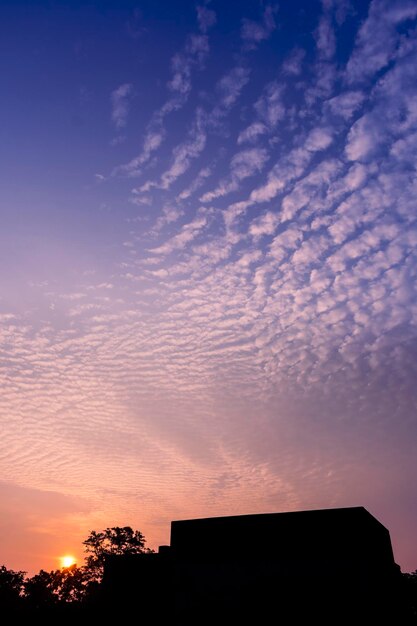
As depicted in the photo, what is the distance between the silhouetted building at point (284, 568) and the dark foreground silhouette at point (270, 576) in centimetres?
5

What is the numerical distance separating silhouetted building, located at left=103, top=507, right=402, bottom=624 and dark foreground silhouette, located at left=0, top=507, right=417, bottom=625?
0.17 feet

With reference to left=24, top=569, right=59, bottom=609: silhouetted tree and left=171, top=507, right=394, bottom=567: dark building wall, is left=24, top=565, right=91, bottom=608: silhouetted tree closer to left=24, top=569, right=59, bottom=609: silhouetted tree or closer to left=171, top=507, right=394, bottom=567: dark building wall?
left=24, top=569, right=59, bottom=609: silhouetted tree

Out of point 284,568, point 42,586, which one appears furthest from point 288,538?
point 42,586

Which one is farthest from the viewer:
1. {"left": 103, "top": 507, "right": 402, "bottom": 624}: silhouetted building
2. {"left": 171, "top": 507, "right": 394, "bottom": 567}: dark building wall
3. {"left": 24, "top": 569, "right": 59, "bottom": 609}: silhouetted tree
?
{"left": 24, "top": 569, "right": 59, "bottom": 609}: silhouetted tree

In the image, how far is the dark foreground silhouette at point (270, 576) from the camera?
25547mm

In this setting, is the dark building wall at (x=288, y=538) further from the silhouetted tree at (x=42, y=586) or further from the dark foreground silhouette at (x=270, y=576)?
the silhouetted tree at (x=42, y=586)

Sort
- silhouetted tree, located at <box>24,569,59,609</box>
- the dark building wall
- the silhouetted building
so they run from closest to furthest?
the silhouetted building → the dark building wall → silhouetted tree, located at <box>24,569,59,609</box>

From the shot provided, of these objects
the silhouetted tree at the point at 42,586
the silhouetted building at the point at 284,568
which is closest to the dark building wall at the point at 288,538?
the silhouetted building at the point at 284,568

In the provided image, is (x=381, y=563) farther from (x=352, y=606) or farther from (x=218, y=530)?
(x=218, y=530)

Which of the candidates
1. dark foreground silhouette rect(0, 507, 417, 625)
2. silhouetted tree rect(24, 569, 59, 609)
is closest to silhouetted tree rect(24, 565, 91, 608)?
silhouetted tree rect(24, 569, 59, 609)

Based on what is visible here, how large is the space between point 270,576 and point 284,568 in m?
0.97

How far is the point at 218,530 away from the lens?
3059 cm

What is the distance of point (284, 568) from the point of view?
89.8 feet

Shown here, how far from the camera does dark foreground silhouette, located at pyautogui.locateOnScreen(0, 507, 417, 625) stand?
83.8 ft
